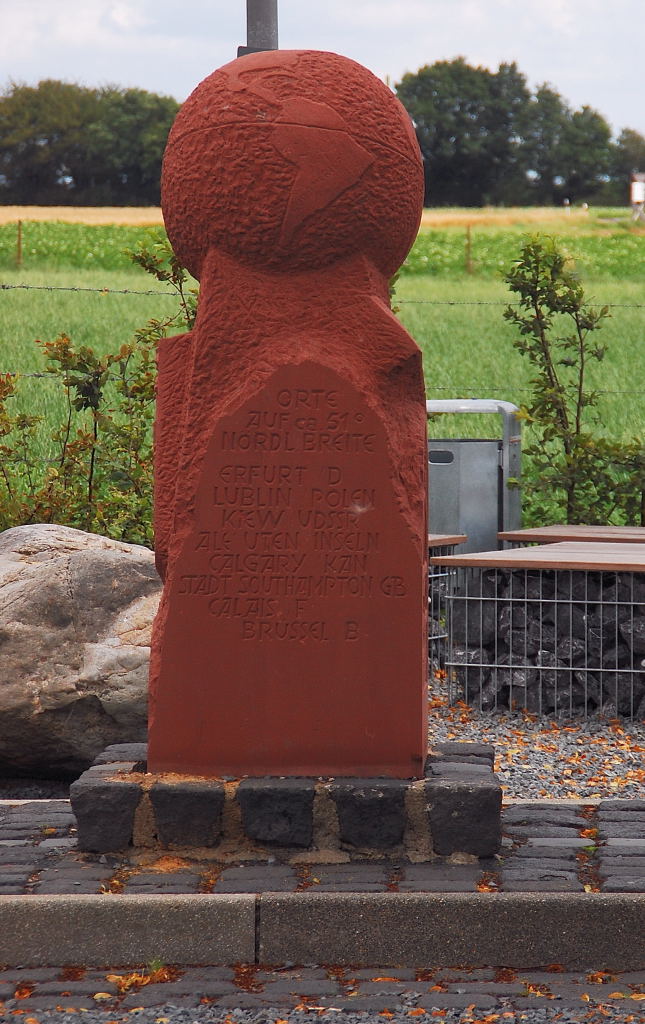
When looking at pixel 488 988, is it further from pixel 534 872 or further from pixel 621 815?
pixel 621 815

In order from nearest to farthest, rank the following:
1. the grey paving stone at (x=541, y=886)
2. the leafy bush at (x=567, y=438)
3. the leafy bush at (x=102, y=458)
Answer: the grey paving stone at (x=541, y=886) < the leafy bush at (x=102, y=458) < the leafy bush at (x=567, y=438)

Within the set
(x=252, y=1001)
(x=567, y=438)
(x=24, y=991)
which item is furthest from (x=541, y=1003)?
(x=567, y=438)

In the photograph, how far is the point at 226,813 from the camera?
4.57 metres

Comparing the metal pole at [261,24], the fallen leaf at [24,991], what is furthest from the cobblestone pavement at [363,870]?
the metal pole at [261,24]

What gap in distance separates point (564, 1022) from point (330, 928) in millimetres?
787

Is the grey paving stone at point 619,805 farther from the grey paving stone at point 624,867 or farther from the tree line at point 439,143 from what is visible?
the tree line at point 439,143

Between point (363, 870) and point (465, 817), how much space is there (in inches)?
15.1

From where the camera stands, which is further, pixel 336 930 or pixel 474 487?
pixel 474 487

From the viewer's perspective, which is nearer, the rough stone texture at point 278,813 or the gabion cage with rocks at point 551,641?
the rough stone texture at point 278,813

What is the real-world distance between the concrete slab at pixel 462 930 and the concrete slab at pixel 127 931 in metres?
0.09

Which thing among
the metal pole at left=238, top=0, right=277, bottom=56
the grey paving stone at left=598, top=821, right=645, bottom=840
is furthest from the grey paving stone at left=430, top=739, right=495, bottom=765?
the metal pole at left=238, top=0, right=277, bottom=56

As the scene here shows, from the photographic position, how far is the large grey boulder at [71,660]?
6.31 metres

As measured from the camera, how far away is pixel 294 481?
4707mm

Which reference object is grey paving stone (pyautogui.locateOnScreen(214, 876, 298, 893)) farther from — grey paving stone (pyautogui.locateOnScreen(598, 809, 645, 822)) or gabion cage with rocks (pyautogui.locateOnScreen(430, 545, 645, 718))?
gabion cage with rocks (pyautogui.locateOnScreen(430, 545, 645, 718))
